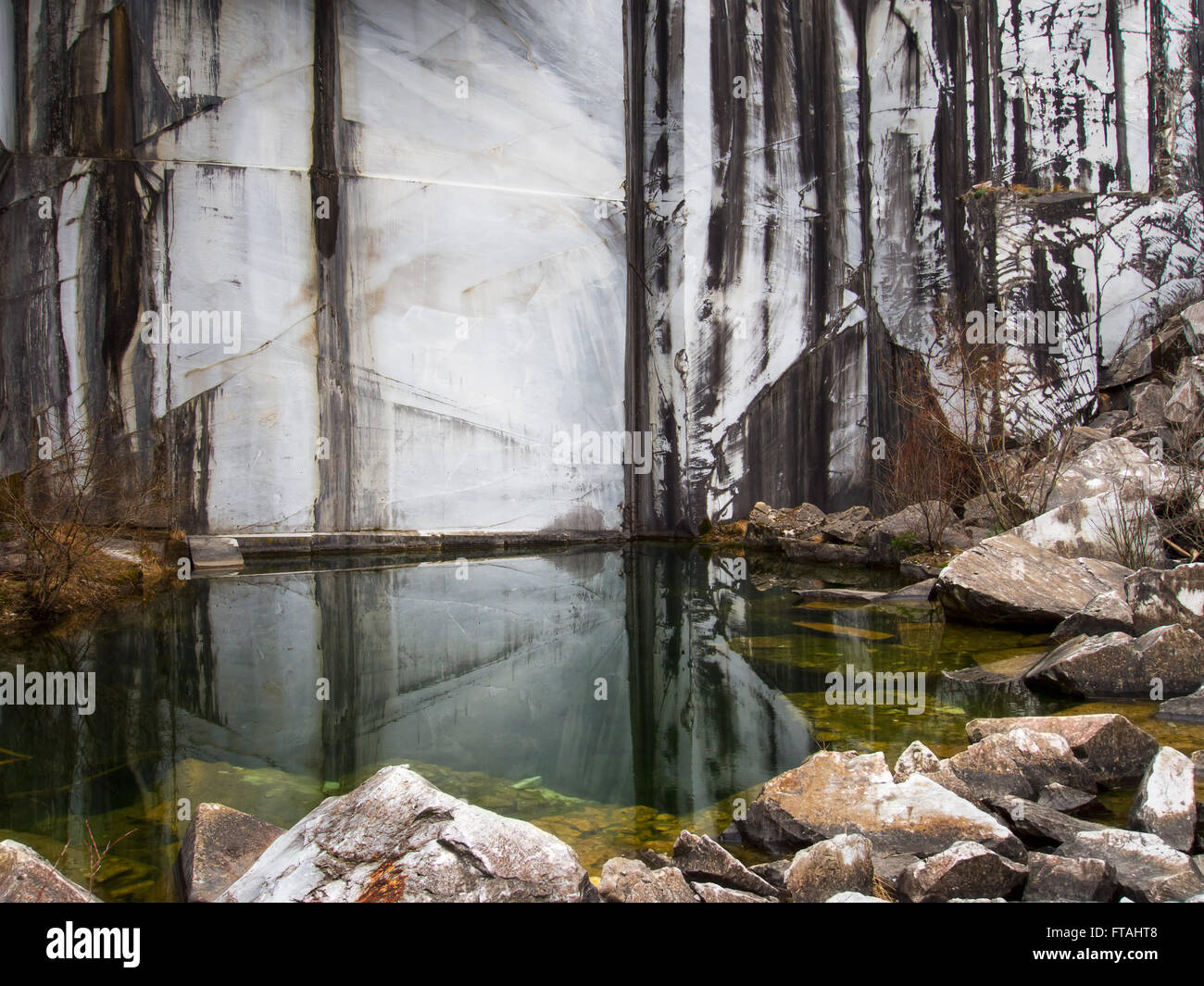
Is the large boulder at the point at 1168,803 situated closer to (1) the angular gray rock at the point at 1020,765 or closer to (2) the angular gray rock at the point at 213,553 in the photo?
(1) the angular gray rock at the point at 1020,765

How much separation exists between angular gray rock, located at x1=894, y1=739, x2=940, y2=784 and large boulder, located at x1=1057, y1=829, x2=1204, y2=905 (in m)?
0.60

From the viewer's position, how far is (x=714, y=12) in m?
11.2

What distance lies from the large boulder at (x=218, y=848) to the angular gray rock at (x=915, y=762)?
200cm

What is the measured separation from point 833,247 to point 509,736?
910 cm

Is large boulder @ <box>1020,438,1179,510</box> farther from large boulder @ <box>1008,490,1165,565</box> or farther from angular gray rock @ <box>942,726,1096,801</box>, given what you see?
angular gray rock @ <box>942,726,1096,801</box>

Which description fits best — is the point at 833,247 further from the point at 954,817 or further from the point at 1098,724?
the point at 954,817

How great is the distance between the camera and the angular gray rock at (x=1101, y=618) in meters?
4.93

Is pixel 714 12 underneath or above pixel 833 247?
above

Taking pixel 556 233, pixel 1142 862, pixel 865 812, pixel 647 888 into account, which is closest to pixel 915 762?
pixel 865 812

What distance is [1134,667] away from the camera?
435cm

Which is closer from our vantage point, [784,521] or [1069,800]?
[1069,800]

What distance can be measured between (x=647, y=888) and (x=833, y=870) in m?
0.49

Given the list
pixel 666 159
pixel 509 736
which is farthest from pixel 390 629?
pixel 666 159

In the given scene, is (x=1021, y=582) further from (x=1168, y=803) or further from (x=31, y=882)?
(x=31, y=882)
